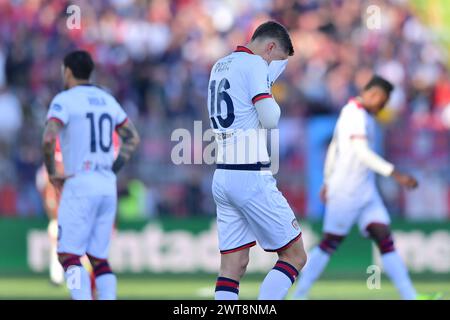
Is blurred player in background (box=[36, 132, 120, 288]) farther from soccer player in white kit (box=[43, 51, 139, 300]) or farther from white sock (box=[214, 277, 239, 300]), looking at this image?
white sock (box=[214, 277, 239, 300])

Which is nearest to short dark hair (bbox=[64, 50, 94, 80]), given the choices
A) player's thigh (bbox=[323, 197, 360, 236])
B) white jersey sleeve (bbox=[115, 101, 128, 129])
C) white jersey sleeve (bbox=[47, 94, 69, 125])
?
white jersey sleeve (bbox=[47, 94, 69, 125])

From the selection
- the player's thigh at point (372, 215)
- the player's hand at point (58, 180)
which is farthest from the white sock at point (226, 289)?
the player's thigh at point (372, 215)

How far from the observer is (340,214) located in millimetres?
13086

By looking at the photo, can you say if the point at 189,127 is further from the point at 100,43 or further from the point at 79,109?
the point at 79,109

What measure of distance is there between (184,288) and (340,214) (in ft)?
11.8

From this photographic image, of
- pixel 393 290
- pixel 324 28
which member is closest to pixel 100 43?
pixel 324 28

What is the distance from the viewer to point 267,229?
30.8 feet

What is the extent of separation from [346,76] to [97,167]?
36.8 ft

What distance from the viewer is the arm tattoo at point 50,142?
34.3 feet

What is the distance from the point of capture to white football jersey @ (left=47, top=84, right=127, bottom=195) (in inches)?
422

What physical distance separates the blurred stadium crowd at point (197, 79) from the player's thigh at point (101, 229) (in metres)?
6.95

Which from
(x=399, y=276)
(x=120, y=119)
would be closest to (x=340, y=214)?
(x=399, y=276)

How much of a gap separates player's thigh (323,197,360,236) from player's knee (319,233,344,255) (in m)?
0.05

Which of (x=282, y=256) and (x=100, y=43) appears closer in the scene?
(x=282, y=256)
